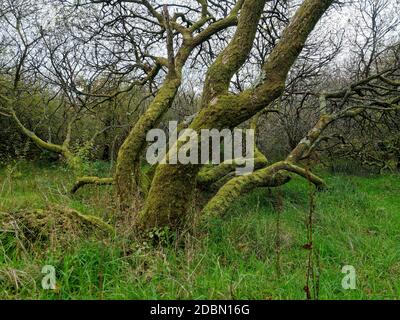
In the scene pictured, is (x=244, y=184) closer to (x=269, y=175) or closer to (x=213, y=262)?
(x=269, y=175)

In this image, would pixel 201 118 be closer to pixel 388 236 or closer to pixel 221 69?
pixel 221 69

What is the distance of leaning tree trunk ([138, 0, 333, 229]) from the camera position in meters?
3.51

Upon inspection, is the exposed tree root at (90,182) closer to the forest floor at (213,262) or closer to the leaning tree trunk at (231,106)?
the forest floor at (213,262)

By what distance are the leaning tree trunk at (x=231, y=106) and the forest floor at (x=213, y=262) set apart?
0.32 meters

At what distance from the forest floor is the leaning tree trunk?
317 mm

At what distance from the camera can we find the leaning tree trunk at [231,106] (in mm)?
3510

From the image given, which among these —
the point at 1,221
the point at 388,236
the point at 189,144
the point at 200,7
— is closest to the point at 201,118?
the point at 189,144

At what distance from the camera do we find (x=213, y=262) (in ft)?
10.9

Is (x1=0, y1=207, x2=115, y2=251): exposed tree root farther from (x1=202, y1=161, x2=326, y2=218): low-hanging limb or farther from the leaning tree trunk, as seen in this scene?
(x1=202, y1=161, x2=326, y2=218): low-hanging limb

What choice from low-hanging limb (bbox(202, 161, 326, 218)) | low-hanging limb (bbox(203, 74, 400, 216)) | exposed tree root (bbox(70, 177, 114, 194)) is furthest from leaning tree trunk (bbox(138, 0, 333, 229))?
exposed tree root (bbox(70, 177, 114, 194))

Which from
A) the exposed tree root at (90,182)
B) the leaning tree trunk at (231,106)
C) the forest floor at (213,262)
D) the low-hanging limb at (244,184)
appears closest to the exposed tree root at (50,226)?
the forest floor at (213,262)

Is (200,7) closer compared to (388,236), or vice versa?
(388,236)
